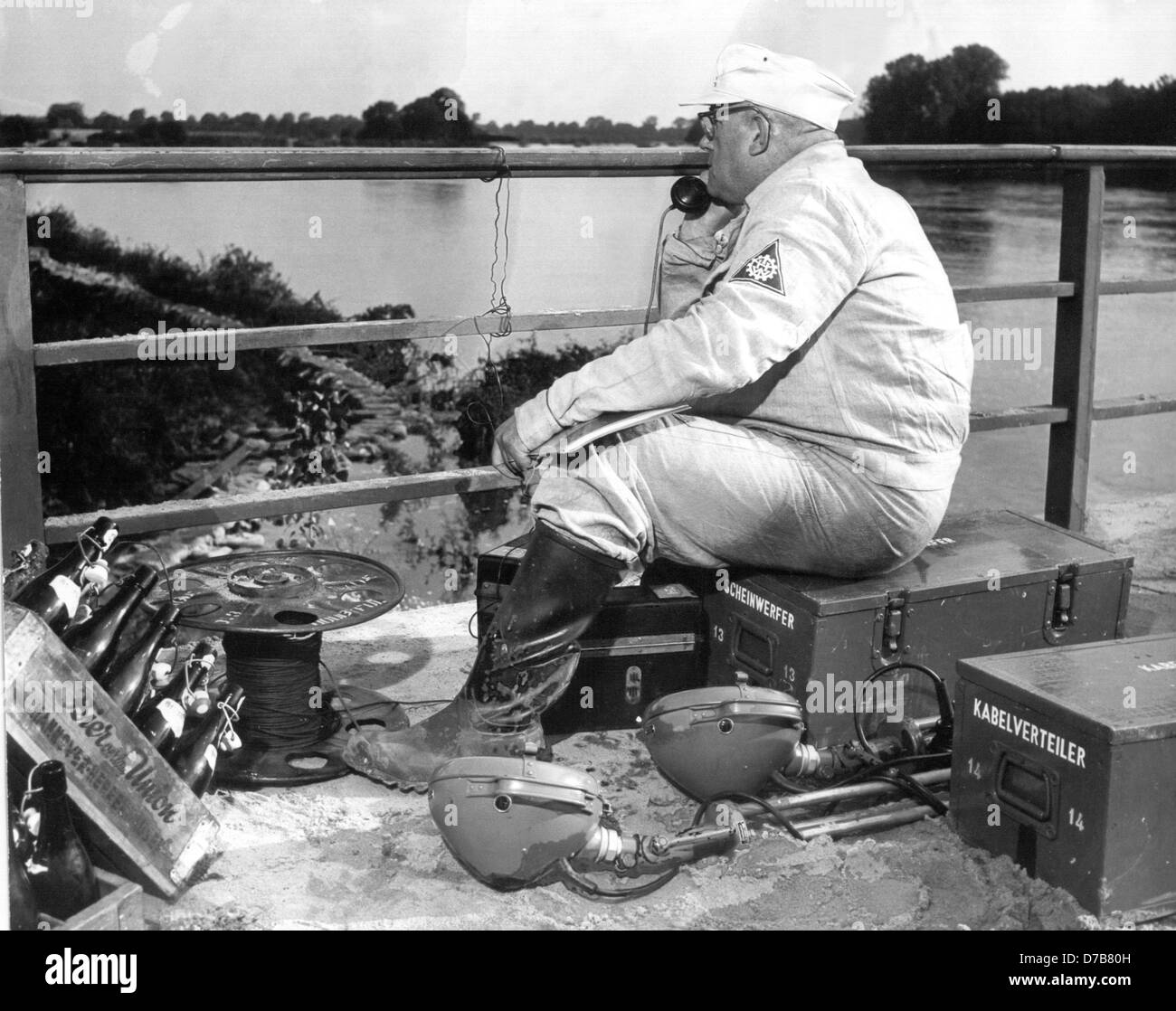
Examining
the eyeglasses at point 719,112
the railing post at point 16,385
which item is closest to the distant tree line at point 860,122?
the railing post at point 16,385

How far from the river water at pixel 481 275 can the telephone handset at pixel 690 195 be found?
7.73m

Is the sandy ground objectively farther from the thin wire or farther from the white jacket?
the thin wire

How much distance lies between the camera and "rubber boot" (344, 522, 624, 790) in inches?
134

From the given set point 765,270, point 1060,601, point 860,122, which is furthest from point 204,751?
point 860,122

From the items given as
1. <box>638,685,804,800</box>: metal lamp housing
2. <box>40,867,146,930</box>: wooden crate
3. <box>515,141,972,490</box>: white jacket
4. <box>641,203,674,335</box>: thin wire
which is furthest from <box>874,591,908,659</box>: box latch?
<box>40,867,146,930</box>: wooden crate

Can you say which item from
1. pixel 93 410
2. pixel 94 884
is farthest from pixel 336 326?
pixel 93 410

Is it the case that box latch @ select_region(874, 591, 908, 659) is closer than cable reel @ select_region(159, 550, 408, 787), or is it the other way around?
cable reel @ select_region(159, 550, 408, 787)

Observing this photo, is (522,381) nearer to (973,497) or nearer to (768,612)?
(973,497)

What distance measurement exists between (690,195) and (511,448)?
1.04m

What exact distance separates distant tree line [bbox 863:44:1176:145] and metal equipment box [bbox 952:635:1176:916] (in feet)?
39.1

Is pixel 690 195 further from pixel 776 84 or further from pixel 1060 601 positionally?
pixel 1060 601

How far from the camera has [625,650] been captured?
376cm

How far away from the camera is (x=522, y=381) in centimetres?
1362

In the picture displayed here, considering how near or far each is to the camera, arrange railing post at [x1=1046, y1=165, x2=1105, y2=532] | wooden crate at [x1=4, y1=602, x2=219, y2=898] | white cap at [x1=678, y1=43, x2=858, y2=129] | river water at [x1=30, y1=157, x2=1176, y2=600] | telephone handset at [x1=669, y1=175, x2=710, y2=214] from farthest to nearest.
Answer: river water at [x1=30, y1=157, x2=1176, y2=600], railing post at [x1=1046, y1=165, x2=1105, y2=532], telephone handset at [x1=669, y1=175, x2=710, y2=214], white cap at [x1=678, y1=43, x2=858, y2=129], wooden crate at [x1=4, y1=602, x2=219, y2=898]
